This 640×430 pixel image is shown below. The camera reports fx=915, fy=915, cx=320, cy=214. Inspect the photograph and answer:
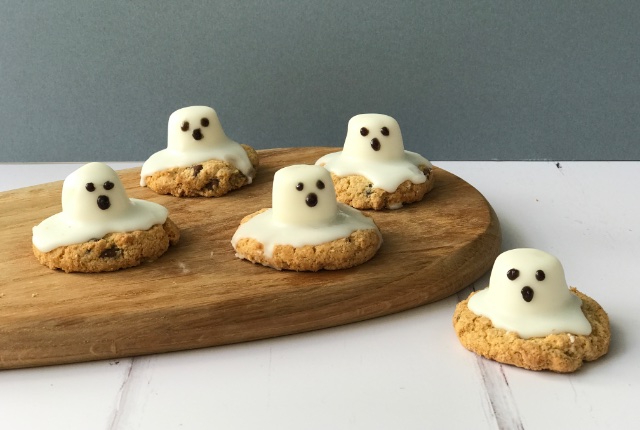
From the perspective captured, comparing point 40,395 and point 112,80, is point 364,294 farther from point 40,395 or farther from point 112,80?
point 112,80

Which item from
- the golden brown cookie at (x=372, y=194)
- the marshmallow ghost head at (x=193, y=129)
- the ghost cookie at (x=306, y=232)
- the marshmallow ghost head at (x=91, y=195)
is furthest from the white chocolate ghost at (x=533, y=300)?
the marshmallow ghost head at (x=193, y=129)

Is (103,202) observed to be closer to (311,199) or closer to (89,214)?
(89,214)

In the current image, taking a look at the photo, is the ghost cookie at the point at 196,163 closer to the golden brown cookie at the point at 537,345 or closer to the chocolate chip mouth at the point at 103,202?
the chocolate chip mouth at the point at 103,202

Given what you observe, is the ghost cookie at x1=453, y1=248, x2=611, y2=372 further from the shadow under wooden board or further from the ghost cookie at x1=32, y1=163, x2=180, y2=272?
the ghost cookie at x1=32, y1=163, x2=180, y2=272

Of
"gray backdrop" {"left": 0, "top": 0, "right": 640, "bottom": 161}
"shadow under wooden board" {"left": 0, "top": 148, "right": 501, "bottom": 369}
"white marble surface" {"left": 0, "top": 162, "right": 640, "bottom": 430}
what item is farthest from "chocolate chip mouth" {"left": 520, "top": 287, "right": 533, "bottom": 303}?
"gray backdrop" {"left": 0, "top": 0, "right": 640, "bottom": 161}

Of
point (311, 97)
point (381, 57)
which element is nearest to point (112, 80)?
point (311, 97)

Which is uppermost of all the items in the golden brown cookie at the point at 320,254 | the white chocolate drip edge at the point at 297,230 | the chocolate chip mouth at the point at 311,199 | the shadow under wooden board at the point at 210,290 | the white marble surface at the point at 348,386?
the chocolate chip mouth at the point at 311,199

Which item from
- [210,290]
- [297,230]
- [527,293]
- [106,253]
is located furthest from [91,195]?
[527,293]
